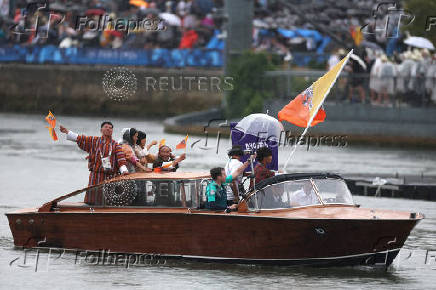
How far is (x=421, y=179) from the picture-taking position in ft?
86.8

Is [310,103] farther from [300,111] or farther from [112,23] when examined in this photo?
[112,23]

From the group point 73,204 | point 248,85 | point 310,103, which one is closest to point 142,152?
point 73,204

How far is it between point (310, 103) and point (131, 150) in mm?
2735

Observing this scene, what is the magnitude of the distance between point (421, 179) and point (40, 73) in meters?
24.8

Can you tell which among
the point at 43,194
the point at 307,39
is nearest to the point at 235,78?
the point at 307,39

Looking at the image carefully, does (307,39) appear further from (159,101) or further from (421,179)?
(421,179)

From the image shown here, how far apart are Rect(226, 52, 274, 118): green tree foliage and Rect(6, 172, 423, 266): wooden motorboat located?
21.4m

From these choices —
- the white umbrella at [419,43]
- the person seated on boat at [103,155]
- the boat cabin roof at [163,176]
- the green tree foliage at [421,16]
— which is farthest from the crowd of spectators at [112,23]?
the boat cabin roof at [163,176]

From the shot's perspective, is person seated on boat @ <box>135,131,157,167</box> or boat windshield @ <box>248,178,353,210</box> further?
person seated on boat @ <box>135,131,157,167</box>

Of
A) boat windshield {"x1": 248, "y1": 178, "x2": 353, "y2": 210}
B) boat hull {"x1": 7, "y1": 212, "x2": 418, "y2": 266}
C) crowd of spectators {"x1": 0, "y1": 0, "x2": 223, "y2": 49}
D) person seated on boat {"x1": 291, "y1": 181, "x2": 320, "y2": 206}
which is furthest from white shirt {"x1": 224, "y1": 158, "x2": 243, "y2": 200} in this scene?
crowd of spectators {"x1": 0, "y1": 0, "x2": 223, "y2": 49}

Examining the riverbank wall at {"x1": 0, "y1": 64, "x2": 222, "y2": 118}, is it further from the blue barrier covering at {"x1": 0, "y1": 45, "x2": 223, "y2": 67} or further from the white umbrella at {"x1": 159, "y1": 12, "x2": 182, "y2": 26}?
the white umbrella at {"x1": 159, "y1": 12, "x2": 182, "y2": 26}

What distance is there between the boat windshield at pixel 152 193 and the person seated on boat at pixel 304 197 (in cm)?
122

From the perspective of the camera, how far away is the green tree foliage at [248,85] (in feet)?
127

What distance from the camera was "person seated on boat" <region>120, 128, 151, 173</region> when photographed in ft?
59.2
